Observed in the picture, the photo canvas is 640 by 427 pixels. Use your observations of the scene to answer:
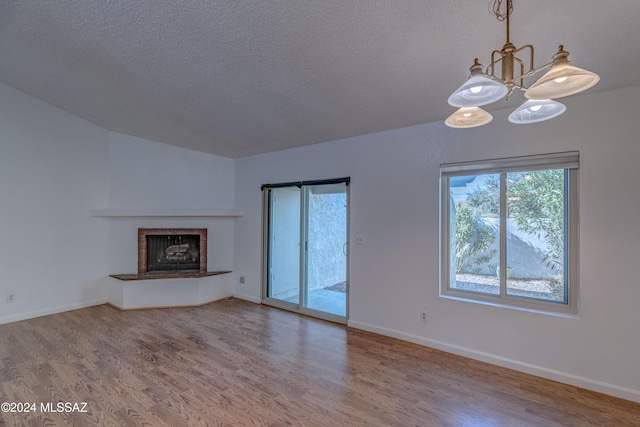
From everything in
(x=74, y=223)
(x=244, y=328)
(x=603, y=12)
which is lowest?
(x=244, y=328)

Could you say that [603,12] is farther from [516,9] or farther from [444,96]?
[444,96]

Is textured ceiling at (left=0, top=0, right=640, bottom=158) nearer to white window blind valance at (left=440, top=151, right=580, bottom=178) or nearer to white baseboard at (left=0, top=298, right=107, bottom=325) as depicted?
white window blind valance at (left=440, top=151, right=580, bottom=178)

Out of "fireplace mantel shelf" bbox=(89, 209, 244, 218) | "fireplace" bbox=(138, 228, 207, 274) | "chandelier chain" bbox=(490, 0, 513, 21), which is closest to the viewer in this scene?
"chandelier chain" bbox=(490, 0, 513, 21)

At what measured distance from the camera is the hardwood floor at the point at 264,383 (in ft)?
6.90

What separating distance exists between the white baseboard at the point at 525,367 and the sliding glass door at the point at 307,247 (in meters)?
0.90

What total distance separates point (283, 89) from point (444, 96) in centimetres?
151

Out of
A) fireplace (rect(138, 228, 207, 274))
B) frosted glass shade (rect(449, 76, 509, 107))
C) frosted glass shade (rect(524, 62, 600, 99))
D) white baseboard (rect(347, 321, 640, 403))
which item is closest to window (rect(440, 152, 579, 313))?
white baseboard (rect(347, 321, 640, 403))

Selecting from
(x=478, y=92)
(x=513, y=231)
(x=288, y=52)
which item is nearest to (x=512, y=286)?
(x=513, y=231)

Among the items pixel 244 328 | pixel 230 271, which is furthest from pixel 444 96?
pixel 230 271

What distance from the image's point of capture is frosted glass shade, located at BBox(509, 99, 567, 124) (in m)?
1.51

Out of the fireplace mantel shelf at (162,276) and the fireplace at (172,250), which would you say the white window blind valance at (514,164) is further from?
the fireplace at (172,250)

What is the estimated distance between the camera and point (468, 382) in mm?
2564

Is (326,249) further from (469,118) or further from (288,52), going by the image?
(469,118)

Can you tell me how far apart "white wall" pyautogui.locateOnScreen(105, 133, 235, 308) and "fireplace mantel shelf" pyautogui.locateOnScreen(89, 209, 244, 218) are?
0.23 ft
